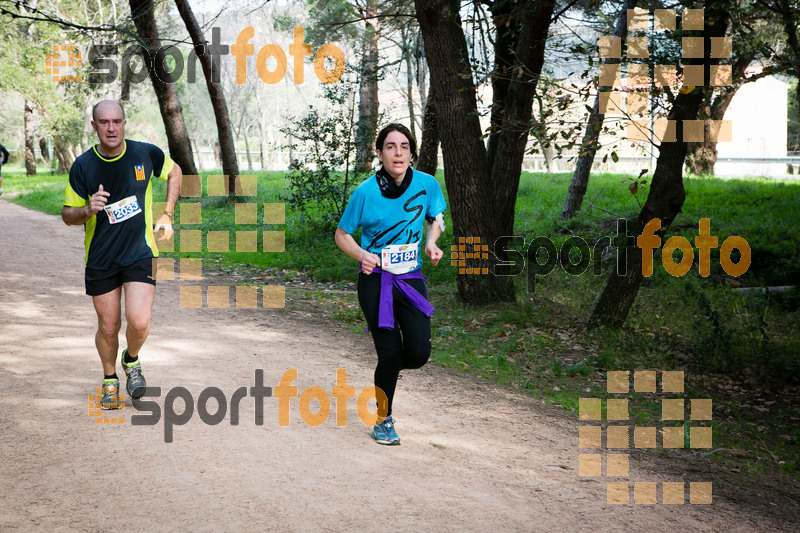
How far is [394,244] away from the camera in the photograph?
4.82m

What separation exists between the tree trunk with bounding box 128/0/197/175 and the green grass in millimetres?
6068

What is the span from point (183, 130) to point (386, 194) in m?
16.2

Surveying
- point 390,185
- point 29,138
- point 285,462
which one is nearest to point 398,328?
point 390,185

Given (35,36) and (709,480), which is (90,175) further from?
(35,36)

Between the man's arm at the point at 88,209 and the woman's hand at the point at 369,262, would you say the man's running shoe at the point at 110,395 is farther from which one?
the woman's hand at the point at 369,262

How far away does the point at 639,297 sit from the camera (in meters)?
10.7

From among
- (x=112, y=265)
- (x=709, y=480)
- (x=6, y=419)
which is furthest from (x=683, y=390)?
(x=6, y=419)

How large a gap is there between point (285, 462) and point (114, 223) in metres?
2.19

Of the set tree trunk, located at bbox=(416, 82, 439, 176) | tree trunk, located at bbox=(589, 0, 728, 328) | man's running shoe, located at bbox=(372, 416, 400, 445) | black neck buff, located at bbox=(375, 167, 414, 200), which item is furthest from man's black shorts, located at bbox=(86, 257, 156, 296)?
tree trunk, located at bbox=(416, 82, 439, 176)

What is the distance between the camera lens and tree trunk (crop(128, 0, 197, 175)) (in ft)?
59.6

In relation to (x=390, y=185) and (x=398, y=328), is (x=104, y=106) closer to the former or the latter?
(x=390, y=185)

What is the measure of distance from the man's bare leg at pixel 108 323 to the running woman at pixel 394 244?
186 cm

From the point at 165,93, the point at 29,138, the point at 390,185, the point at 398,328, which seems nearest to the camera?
the point at 390,185

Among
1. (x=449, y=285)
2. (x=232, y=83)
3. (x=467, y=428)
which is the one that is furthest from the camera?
(x=232, y=83)
